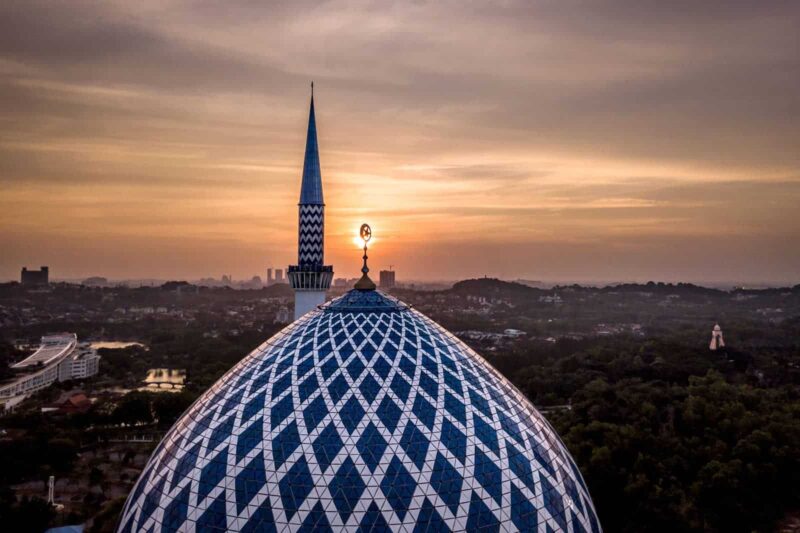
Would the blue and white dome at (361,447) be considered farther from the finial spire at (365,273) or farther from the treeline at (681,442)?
the treeline at (681,442)

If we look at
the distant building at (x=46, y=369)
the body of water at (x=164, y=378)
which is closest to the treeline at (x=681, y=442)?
the body of water at (x=164, y=378)

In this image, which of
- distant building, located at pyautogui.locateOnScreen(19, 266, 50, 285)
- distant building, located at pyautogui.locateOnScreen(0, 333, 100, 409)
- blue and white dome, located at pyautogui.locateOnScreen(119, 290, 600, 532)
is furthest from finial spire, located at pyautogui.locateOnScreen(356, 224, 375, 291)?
distant building, located at pyautogui.locateOnScreen(19, 266, 50, 285)

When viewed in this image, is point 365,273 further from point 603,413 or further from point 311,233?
point 603,413

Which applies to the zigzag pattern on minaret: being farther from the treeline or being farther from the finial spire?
the treeline

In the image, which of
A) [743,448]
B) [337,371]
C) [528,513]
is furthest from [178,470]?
[743,448]

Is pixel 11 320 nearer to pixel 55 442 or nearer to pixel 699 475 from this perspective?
pixel 55 442
